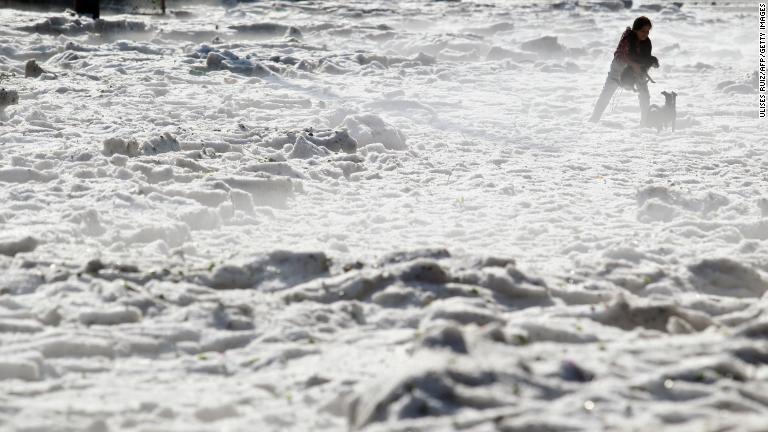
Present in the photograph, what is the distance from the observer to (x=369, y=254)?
5.00 meters

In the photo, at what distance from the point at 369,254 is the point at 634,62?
5.16 meters

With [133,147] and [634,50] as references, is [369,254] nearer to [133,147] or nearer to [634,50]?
[133,147]

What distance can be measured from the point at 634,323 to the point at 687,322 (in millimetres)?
224

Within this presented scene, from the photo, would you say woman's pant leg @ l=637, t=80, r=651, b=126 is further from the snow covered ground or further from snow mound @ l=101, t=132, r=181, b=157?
snow mound @ l=101, t=132, r=181, b=157

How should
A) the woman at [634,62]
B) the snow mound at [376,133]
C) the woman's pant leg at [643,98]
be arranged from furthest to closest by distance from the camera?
the woman's pant leg at [643,98] → the woman at [634,62] → the snow mound at [376,133]

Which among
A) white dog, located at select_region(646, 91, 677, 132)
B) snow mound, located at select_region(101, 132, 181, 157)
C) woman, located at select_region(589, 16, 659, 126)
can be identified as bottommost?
snow mound, located at select_region(101, 132, 181, 157)

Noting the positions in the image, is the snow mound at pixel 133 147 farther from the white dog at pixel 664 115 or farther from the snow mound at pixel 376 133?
the white dog at pixel 664 115

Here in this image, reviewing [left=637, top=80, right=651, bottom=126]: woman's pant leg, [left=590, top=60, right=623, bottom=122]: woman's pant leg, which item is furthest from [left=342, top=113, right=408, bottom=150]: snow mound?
[left=637, top=80, right=651, bottom=126]: woman's pant leg

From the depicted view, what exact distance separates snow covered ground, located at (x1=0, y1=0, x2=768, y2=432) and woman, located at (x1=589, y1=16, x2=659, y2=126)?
43 centimetres

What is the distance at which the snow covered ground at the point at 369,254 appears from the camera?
3146mm

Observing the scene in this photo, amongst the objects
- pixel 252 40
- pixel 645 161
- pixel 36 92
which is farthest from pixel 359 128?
pixel 252 40

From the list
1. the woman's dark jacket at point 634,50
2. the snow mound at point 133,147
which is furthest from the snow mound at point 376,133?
the woman's dark jacket at point 634,50

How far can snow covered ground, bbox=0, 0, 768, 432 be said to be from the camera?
3146 mm

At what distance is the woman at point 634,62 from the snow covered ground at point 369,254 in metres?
0.43
